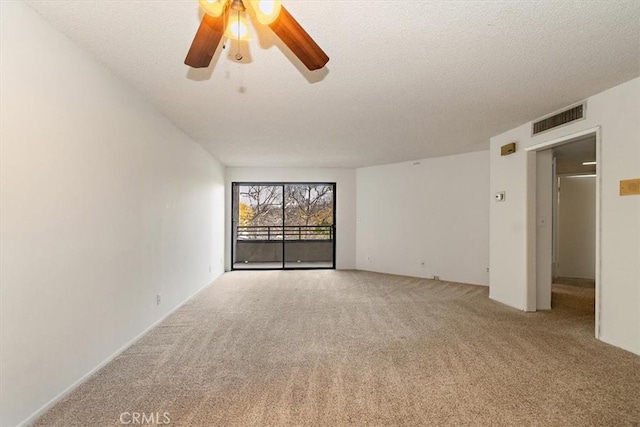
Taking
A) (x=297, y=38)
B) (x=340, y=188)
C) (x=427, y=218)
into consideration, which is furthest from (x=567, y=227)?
(x=297, y=38)

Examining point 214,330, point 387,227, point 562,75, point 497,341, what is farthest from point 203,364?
point 387,227

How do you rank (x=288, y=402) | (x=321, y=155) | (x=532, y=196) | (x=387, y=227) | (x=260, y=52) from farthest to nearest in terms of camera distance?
(x=387, y=227) → (x=321, y=155) → (x=532, y=196) → (x=260, y=52) → (x=288, y=402)

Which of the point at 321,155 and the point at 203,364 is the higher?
the point at 321,155

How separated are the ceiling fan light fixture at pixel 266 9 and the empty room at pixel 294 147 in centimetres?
1

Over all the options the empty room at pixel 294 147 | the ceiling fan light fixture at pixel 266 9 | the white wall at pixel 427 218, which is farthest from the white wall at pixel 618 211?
the ceiling fan light fixture at pixel 266 9

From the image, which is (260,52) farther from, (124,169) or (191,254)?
(191,254)

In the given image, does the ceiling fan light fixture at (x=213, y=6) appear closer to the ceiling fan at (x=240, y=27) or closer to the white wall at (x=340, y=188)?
the ceiling fan at (x=240, y=27)

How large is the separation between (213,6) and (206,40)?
238mm

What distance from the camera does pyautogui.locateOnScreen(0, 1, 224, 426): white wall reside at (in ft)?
5.85

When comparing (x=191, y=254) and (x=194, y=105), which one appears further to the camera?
(x=191, y=254)

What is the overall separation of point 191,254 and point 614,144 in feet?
16.9

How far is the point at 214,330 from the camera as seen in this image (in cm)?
351

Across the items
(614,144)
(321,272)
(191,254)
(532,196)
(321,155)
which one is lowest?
(321,272)

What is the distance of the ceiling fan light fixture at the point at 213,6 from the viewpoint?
52.6 inches
